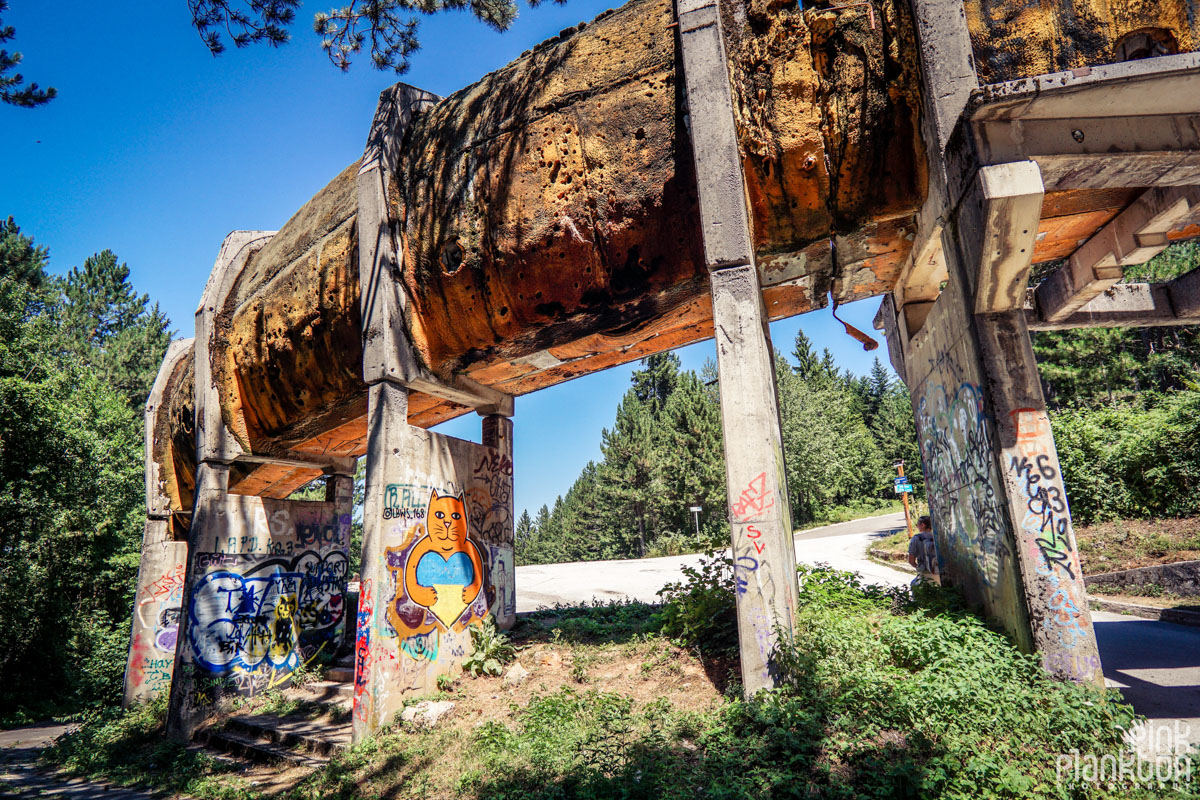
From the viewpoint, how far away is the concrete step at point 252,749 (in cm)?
709

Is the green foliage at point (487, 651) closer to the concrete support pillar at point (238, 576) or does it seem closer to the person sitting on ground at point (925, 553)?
the concrete support pillar at point (238, 576)

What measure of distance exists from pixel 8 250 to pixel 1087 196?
99.7 feet

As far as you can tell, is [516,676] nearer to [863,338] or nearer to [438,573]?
[438,573]

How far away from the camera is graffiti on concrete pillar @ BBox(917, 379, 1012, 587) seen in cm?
515

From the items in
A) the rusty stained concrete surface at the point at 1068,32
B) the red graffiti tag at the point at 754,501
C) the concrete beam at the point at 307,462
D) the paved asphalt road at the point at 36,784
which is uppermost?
the rusty stained concrete surface at the point at 1068,32

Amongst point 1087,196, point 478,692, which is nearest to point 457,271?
point 478,692

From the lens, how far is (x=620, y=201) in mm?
6707

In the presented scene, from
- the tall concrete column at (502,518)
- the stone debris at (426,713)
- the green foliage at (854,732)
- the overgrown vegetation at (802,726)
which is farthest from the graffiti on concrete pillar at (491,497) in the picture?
the green foliage at (854,732)

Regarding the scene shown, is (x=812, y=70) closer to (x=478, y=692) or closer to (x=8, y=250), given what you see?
(x=478, y=692)

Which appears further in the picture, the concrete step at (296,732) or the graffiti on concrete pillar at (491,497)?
the graffiti on concrete pillar at (491,497)

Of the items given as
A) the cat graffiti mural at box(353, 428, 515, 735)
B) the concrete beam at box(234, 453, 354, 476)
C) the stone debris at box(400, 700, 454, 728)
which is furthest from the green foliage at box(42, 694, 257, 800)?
the concrete beam at box(234, 453, 354, 476)

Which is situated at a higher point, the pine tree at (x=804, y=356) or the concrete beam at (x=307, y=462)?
the pine tree at (x=804, y=356)

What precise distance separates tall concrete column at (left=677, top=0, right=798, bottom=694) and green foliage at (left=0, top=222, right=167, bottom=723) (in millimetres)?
14541

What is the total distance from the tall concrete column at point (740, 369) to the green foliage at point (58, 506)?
14.5 metres
